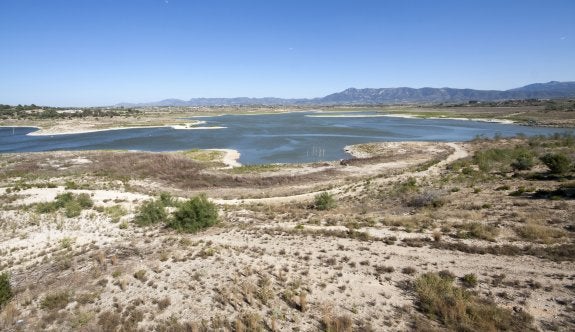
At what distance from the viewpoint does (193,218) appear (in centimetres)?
2023

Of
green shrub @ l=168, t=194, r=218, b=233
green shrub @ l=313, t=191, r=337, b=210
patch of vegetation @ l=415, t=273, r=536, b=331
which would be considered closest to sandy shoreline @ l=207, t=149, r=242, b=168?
green shrub @ l=313, t=191, r=337, b=210

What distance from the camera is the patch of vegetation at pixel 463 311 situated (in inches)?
396

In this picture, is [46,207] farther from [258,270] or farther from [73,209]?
[258,270]

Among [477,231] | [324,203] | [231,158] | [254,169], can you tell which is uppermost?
[477,231]

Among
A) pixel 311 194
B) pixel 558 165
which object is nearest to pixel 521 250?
pixel 558 165

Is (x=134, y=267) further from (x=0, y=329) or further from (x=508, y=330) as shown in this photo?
(x=508, y=330)

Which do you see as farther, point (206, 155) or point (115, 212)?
point (206, 155)

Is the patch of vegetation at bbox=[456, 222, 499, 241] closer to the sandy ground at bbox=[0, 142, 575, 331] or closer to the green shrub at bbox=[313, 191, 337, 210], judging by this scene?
the sandy ground at bbox=[0, 142, 575, 331]

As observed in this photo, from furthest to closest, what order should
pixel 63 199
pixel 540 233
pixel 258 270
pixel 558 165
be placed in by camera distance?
1. pixel 558 165
2. pixel 63 199
3. pixel 540 233
4. pixel 258 270

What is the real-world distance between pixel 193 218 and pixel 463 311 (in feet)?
47.2

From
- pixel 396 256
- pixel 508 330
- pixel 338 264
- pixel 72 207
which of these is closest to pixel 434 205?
pixel 396 256

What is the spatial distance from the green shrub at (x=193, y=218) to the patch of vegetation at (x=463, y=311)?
39.8 ft

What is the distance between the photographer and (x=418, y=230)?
17812 mm

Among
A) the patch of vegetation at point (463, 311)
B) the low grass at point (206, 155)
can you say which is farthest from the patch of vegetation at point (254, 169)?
the patch of vegetation at point (463, 311)
